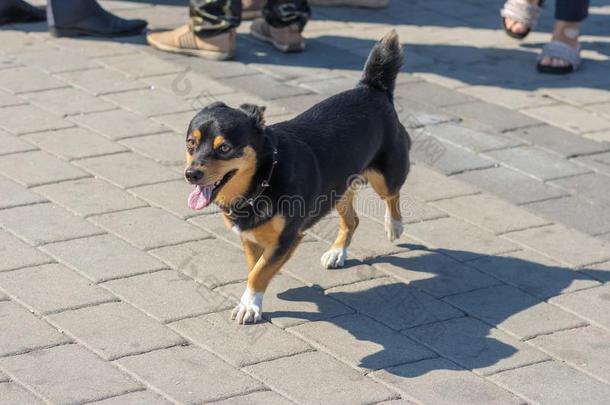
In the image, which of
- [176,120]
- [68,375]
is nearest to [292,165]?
[68,375]

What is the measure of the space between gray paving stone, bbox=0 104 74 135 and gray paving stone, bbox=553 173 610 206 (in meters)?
2.92

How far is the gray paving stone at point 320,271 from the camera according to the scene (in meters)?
5.27

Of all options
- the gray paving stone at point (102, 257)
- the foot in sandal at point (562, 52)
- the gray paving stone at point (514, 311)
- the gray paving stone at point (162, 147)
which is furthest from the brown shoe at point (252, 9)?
the gray paving stone at point (514, 311)

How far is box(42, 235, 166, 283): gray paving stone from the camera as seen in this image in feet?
16.9

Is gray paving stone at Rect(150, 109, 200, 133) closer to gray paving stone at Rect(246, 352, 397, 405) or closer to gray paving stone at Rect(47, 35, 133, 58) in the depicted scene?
gray paving stone at Rect(47, 35, 133, 58)

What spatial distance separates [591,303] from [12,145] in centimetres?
337

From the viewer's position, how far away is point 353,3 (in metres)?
9.30

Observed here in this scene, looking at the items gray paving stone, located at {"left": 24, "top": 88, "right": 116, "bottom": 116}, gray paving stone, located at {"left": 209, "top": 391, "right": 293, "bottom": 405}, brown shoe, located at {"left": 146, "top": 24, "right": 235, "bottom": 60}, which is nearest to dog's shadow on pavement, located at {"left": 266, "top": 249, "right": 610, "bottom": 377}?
gray paving stone, located at {"left": 209, "top": 391, "right": 293, "bottom": 405}

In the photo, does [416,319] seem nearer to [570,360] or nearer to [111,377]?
[570,360]

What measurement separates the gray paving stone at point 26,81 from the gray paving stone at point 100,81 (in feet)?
0.32

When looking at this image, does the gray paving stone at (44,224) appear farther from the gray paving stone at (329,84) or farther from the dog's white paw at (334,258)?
the gray paving stone at (329,84)

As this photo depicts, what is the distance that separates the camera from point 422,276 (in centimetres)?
534

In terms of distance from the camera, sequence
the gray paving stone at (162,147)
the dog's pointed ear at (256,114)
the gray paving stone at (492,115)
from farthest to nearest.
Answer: the gray paving stone at (492,115), the gray paving stone at (162,147), the dog's pointed ear at (256,114)

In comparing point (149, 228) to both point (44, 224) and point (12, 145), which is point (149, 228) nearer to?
point (44, 224)
